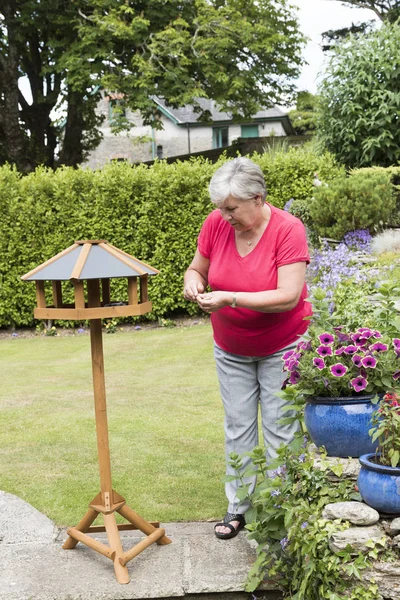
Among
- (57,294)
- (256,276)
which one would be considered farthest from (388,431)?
(57,294)

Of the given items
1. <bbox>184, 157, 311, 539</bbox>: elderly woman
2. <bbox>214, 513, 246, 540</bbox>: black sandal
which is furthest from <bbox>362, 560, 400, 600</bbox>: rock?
<bbox>214, 513, 246, 540</bbox>: black sandal

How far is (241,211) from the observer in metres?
3.12

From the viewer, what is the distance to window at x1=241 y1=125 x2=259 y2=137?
35531 mm

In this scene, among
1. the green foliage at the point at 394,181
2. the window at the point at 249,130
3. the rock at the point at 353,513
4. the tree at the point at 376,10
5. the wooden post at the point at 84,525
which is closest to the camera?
the rock at the point at 353,513

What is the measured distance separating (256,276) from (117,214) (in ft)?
25.8

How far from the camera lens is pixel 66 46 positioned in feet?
54.2

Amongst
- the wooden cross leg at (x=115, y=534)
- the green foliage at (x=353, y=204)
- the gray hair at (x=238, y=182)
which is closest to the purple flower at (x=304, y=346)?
the gray hair at (x=238, y=182)

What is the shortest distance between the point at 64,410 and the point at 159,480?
2.05m

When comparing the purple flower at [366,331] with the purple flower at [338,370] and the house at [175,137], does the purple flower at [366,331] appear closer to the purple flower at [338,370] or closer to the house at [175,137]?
the purple flower at [338,370]

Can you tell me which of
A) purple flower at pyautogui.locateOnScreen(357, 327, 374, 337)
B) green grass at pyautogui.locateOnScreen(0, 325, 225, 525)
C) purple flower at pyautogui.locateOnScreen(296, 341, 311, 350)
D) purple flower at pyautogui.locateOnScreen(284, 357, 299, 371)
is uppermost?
purple flower at pyautogui.locateOnScreen(357, 327, 374, 337)

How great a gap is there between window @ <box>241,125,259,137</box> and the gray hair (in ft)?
109

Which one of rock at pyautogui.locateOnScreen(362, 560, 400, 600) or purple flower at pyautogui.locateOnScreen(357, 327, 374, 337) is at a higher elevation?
purple flower at pyautogui.locateOnScreen(357, 327, 374, 337)

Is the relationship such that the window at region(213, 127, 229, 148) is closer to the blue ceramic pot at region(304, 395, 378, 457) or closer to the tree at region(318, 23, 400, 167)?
the tree at region(318, 23, 400, 167)

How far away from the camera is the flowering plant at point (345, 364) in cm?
291
